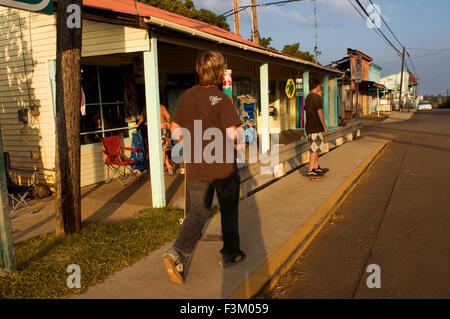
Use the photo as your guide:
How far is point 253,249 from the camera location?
4434 mm

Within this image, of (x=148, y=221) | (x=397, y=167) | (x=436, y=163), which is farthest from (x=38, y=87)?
(x=436, y=163)

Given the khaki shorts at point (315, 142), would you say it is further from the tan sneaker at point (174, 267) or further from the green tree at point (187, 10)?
the green tree at point (187, 10)

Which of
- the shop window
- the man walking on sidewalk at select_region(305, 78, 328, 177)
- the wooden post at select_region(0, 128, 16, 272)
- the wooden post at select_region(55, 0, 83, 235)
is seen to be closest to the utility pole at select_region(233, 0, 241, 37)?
the shop window

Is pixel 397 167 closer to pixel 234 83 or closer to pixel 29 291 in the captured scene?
pixel 234 83

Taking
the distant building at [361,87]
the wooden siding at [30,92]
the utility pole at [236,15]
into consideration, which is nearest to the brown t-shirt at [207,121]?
the wooden siding at [30,92]

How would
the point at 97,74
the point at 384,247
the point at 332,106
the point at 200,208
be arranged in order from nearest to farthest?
the point at 200,208 < the point at 384,247 < the point at 97,74 < the point at 332,106

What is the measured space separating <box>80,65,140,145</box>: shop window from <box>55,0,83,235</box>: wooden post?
355 cm

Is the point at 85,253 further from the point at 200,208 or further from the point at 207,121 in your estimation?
the point at 207,121

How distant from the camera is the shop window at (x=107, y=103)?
27.3 ft

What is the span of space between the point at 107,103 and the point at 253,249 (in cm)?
572

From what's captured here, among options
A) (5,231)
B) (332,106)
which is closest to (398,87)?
(332,106)

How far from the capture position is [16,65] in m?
8.15

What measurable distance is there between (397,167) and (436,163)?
3.78 feet

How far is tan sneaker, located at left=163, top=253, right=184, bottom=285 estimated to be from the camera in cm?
356
